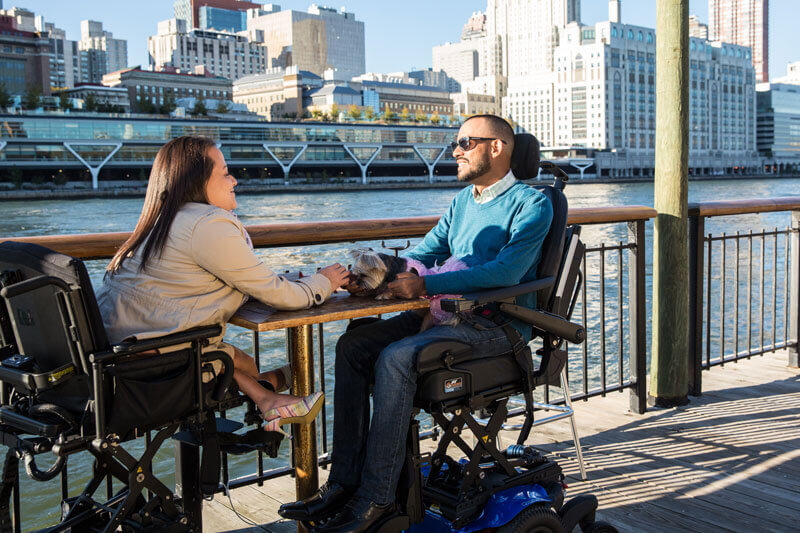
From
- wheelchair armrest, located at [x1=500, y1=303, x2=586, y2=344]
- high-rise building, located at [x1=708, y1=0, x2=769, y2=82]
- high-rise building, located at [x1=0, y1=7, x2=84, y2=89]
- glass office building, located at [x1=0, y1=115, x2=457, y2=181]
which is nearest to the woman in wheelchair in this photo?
wheelchair armrest, located at [x1=500, y1=303, x2=586, y2=344]

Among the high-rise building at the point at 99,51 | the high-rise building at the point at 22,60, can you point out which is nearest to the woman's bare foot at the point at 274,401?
the high-rise building at the point at 22,60

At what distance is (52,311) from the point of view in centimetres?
162

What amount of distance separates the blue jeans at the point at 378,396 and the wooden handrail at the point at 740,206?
1.84 meters

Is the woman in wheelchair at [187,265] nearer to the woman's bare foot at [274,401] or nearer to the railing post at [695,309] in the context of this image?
the woman's bare foot at [274,401]

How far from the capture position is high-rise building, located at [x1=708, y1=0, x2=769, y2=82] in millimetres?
182750

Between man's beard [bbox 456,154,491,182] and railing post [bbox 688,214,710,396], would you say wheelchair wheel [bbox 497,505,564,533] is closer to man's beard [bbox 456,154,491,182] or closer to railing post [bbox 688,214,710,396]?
man's beard [bbox 456,154,491,182]

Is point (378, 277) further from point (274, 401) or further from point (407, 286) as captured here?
point (274, 401)

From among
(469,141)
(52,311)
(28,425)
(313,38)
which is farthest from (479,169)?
(313,38)

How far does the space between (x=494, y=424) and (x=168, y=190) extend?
970mm

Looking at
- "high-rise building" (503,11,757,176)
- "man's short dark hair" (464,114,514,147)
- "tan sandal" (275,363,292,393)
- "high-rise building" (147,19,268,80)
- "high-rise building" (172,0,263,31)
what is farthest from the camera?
"high-rise building" (172,0,263,31)

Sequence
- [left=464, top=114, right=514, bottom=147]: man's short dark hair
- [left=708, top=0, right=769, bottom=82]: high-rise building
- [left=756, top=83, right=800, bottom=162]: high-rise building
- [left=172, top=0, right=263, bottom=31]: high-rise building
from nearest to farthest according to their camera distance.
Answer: [left=464, top=114, right=514, bottom=147]: man's short dark hair
[left=756, top=83, right=800, bottom=162]: high-rise building
[left=172, top=0, right=263, bottom=31]: high-rise building
[left=708, top=0, right=769, bottom=82]: high-rise building

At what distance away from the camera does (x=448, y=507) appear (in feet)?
6.54

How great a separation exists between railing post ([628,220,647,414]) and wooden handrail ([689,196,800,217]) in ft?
1.01

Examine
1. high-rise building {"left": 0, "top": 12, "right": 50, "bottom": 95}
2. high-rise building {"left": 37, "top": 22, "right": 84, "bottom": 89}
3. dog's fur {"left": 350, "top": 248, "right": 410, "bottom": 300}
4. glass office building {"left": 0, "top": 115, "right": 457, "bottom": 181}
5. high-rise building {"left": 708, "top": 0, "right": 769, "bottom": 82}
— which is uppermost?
high-rise building {"left": 708, "top": 0, "right": 769, "bottom": 82}
